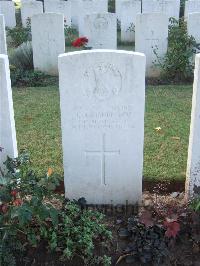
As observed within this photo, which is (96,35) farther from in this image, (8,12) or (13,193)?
(13,193)

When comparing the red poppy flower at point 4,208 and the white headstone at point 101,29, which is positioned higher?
the white headstone at point 101,29

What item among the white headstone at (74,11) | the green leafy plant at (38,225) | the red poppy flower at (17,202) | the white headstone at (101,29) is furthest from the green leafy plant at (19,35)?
the red poppy flower at (17,202)

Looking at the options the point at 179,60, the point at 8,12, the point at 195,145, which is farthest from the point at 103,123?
the point at 8,12

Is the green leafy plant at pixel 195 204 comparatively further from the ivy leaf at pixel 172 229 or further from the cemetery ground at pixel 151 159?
the ivy leaf at pixel 172 229

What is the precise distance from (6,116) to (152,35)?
5.15 metres

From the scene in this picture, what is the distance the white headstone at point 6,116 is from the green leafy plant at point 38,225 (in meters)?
0.28

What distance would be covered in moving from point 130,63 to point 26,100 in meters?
3.89

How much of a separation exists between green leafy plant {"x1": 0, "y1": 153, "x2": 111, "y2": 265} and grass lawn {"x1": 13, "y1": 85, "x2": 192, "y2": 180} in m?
1.18

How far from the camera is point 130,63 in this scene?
355cm

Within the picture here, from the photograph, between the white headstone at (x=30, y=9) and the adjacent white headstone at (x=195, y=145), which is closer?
the adjacent white headstone at (x=195, y=145)

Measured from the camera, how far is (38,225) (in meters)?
3.48

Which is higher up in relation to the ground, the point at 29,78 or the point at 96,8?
the point at 96,8

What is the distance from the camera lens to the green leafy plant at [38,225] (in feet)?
10.4

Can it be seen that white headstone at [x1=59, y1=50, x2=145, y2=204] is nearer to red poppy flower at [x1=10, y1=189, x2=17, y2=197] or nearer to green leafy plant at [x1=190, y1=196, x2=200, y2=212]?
green leafy plant at [x1=190, y1=196, x2=200, y2=212]
